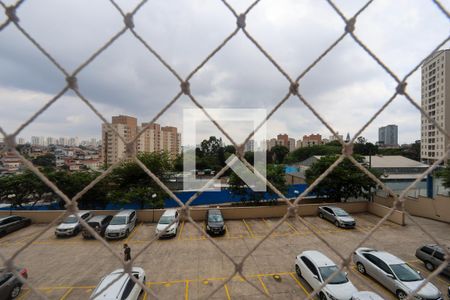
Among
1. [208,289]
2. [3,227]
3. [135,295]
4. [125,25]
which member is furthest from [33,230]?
[125,25]

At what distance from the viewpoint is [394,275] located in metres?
4.37

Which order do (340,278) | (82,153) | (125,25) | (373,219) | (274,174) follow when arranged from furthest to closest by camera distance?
(82,153)
(274,174)
(373,219)
(340,278)
(125,25)

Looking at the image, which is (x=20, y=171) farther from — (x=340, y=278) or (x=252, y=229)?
(x=340, y=278)

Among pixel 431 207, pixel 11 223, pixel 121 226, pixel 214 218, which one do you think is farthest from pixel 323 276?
pixel 11 223

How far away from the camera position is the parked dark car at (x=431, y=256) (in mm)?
5156

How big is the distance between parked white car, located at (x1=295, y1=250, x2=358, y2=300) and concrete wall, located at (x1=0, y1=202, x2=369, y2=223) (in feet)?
14.6

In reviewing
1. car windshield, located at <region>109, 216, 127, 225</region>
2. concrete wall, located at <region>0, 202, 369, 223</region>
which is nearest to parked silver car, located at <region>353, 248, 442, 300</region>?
concrete wall, located at <region>0, 202, 369, 223</region>

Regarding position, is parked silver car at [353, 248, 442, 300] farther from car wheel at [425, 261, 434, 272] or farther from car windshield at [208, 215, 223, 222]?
car windshield at [208, 215, 223, 222]

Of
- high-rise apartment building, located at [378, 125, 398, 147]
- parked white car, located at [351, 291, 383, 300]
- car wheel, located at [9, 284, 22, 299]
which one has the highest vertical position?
high-rise apartment building, located at [378, 125, 398, 147]

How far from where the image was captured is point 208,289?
453cm

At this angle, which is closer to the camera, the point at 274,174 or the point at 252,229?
the point at 252,229

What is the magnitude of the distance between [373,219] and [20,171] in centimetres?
1547

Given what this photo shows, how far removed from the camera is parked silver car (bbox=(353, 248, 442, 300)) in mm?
4012

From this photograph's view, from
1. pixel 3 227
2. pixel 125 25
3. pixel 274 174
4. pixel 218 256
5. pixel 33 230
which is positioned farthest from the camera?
pixel 274 174
